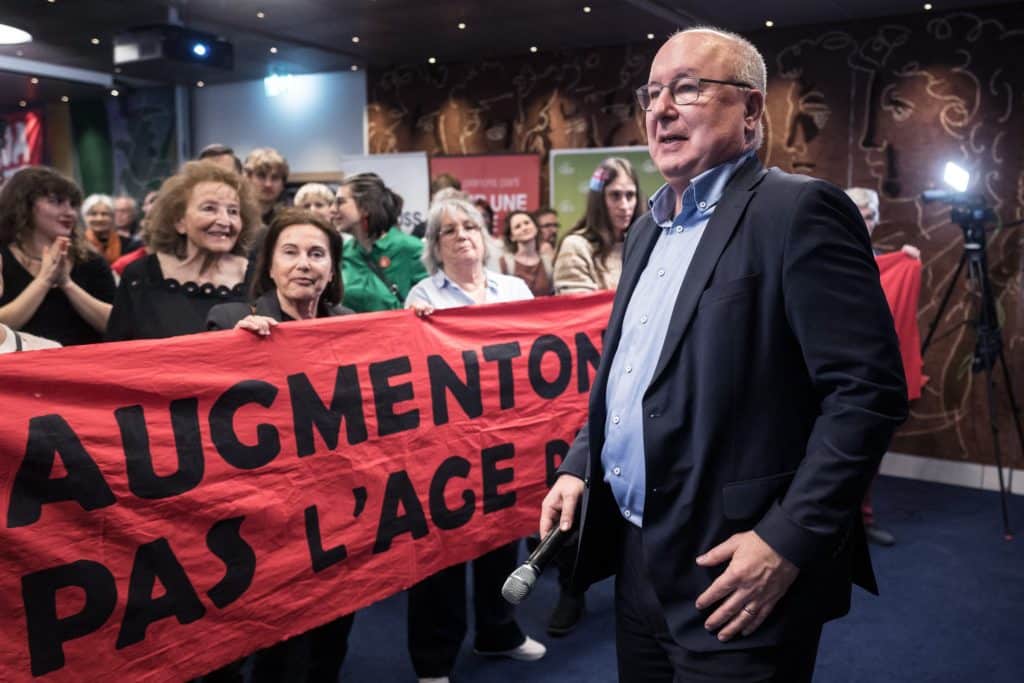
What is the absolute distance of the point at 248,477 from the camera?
216 centimetres

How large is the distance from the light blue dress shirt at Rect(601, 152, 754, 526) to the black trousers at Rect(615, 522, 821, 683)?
0.09 m

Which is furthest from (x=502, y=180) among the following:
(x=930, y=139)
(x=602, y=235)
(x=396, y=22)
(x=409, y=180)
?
(x=602, y=235)

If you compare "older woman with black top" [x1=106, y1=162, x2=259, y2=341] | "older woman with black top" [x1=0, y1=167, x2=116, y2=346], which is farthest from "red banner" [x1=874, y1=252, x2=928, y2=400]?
"older woman with black top" [x1=0, y1=167, x2=116, y2=346]

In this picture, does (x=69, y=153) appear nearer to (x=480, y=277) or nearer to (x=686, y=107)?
(x=480, y=277)

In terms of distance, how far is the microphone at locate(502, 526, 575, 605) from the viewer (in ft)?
Result: 4.35

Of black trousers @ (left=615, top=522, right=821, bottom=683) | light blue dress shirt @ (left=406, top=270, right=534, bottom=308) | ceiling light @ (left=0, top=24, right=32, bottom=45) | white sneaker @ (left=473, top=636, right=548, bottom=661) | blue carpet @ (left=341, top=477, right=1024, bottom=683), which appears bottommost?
blue carpet @ (left=341, top=477, right=1024, bottom=683)

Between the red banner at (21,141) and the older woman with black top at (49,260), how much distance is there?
844cm

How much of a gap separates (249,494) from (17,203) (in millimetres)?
1653

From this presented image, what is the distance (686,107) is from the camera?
1339mm

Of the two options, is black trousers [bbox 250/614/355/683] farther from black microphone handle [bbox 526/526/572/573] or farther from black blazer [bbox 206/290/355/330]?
black microphone handle [bbox 526/526/572/573]

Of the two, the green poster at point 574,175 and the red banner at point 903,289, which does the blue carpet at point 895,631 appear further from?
the green poster at point 574,175

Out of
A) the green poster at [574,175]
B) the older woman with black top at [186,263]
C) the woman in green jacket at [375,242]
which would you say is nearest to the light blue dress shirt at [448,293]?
the older woman with black top at [186,263]

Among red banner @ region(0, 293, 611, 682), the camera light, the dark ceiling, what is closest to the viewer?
red banner @ region(0, 293, 611, 682)

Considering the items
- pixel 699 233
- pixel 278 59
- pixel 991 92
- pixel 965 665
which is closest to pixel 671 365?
pixel 699 233
